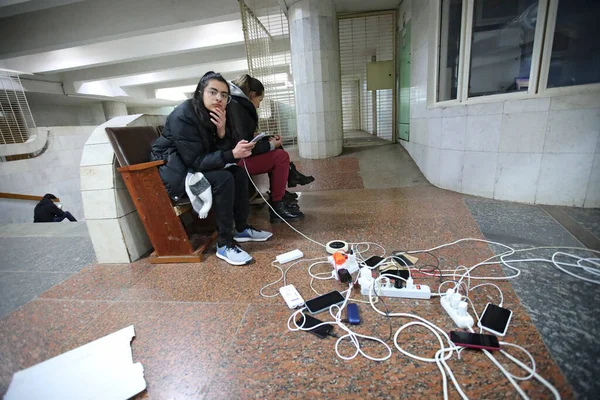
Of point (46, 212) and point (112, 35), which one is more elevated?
point (112, 35)

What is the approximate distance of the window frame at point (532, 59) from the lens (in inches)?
82.7

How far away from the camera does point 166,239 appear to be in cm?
186

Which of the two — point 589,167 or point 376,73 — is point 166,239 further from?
point 376,73

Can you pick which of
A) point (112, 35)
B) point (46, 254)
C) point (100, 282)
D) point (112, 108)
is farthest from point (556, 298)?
point (112, 108)

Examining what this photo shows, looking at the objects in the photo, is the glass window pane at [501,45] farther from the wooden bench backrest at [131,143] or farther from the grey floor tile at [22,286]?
the grey floor tile at [22,286]

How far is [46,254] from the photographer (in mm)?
2309

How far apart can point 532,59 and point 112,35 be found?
6.46 metres

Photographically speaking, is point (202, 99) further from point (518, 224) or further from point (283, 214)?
point (518, 224)

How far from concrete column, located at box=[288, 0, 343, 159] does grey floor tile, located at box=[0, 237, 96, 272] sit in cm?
351

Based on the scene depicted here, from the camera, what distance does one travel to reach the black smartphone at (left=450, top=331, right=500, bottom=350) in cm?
102

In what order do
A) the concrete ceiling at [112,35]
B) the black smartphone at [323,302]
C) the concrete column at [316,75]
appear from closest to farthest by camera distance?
the black smartphone at [323,302] < the concrete column at [316,75] < the concrete ceiling at [112,35]

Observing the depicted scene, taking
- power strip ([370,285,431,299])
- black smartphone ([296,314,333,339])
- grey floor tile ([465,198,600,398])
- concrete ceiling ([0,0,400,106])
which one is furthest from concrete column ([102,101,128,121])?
grey floor tile ([465,198,600,398])

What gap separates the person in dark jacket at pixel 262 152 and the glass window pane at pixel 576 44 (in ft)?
7.32

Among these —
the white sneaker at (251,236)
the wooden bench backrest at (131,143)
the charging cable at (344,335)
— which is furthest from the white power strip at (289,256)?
the wooden bench backrest at (131,143)
